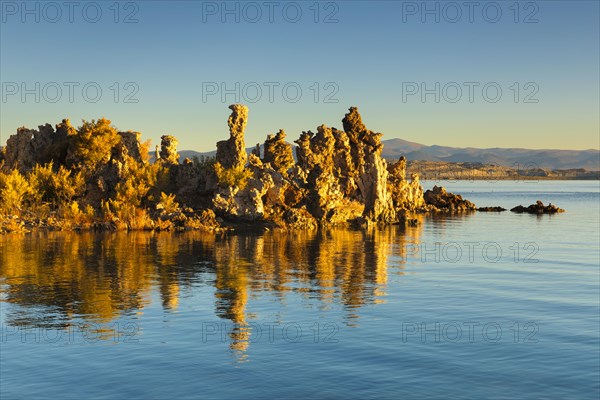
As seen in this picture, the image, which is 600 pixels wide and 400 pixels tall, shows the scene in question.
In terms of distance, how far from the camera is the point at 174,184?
7512 cm

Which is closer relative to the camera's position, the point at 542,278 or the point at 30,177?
the point at 542,278

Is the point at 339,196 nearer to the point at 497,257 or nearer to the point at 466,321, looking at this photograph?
the point at 497,257

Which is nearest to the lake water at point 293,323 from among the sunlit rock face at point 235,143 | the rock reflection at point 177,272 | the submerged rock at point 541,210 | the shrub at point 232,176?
the rock reflection at point 177,272

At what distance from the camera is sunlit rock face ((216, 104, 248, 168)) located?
73.2 m

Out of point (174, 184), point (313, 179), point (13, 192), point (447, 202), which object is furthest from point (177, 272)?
point (447, 202)

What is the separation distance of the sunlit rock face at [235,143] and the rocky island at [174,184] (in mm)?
96

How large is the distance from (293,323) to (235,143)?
48.2 meters

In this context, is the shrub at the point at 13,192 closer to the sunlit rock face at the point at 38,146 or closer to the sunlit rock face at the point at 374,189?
the sunlit rock face at the point at 38,146

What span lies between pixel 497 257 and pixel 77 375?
116ft

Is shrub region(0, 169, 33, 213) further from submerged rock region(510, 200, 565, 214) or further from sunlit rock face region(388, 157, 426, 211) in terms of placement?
submerged rock region(510, 200, 565, 214)

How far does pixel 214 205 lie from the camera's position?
6925 centimetres

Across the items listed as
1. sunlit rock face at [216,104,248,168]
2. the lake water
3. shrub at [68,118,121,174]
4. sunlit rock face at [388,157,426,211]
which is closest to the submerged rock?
sunlit rock face at [388,157,426,211]

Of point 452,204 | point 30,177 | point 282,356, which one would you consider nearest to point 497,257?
point 282,356

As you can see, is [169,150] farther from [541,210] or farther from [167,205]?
[541,210]
